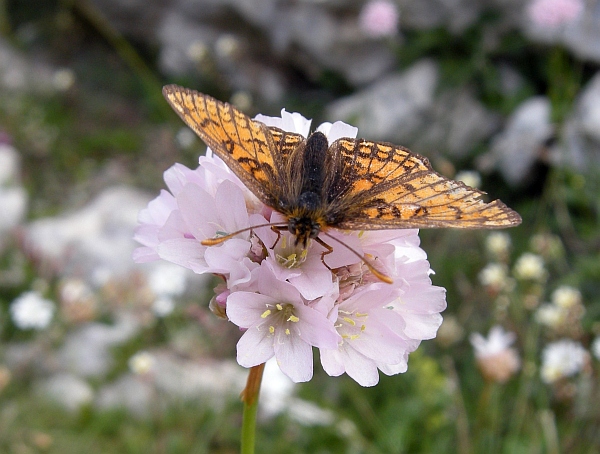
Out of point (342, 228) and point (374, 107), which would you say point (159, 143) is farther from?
point (342, 228)

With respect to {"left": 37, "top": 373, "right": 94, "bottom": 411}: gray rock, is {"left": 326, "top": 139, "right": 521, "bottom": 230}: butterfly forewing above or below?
above

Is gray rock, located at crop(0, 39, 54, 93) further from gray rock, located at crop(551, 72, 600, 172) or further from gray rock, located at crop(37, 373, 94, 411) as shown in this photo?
gray rock, located at crop(551, 72, 600, 172)

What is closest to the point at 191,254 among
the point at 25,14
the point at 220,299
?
the point at 220,299

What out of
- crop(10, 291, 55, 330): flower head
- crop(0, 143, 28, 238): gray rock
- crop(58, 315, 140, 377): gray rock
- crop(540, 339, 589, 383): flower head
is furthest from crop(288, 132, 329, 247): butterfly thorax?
crop(0, 143, 28, 238): gray rock

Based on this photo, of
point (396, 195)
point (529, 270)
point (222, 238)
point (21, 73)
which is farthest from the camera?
point (21, 73)

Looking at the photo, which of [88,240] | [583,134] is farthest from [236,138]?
[583,134]

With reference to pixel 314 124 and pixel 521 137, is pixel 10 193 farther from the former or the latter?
pixel 521 137

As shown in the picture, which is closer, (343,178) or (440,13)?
(343,178)
